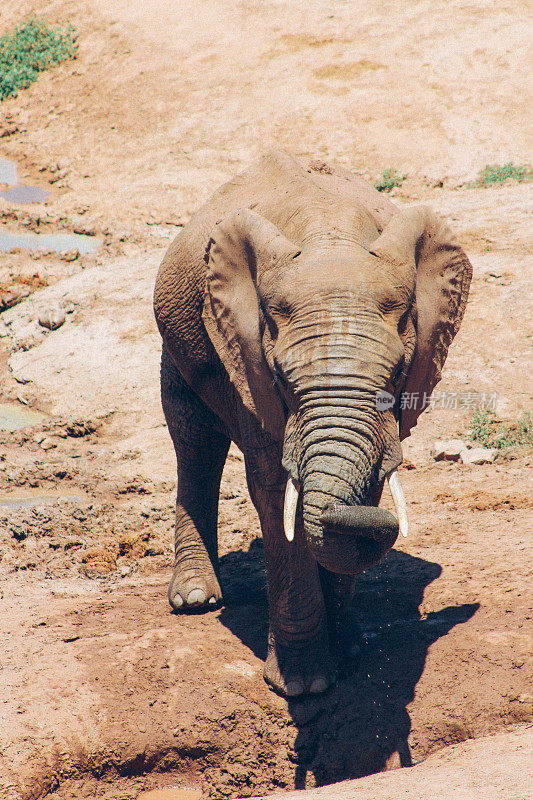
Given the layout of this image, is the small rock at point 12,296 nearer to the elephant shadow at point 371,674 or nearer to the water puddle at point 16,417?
the water puddle at point 16,417

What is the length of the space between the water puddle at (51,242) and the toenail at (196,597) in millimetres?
8295

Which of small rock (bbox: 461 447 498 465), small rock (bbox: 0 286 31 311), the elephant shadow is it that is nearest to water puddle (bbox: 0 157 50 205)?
small rock (bbox: 0 286 31 311)

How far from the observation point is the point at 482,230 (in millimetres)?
10125

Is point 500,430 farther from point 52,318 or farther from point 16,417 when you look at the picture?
point 52,318

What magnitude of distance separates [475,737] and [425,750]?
0.82ft

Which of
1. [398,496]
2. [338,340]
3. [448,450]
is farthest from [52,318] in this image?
[398,496]

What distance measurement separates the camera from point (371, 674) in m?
4.38

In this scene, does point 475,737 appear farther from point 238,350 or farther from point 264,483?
point 238,350

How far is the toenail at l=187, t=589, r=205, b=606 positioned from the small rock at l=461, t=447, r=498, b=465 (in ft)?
8.90

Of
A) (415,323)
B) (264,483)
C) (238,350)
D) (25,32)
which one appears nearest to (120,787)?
(264,483)

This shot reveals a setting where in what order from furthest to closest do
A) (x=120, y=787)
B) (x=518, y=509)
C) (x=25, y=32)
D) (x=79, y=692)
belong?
(x=25, y=32) → (x=518, y=509) → (x=79, y=692) → (x=120, y=787)

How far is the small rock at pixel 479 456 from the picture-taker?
6730 millimetres

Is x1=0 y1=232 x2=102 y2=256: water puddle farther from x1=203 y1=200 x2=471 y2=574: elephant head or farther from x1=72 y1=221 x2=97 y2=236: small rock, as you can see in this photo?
x1=203 y1=200 x2=471 y2=574: elephant head

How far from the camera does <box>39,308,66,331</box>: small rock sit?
1023 centimetres
